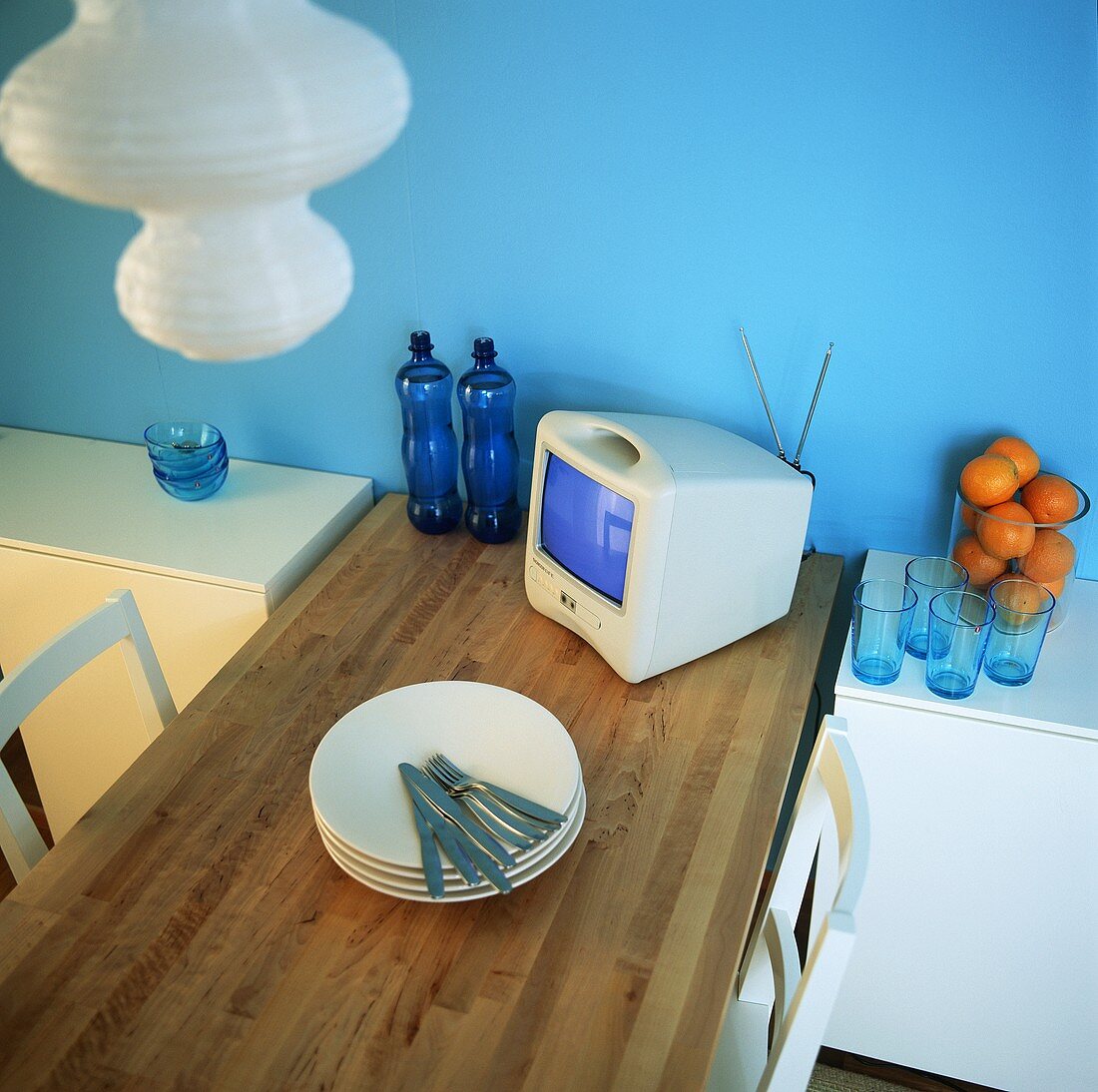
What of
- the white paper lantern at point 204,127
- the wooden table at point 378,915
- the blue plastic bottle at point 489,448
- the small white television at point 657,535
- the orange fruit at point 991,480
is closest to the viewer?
the white paper lantern at point 204,127

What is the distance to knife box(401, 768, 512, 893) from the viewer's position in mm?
1171

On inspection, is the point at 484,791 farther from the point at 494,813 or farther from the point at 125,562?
the point at 125,562

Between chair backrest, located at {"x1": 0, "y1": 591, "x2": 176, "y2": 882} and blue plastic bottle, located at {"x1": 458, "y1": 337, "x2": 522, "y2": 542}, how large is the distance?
0.59 m

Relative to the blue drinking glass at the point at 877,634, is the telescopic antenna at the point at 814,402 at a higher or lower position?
higher

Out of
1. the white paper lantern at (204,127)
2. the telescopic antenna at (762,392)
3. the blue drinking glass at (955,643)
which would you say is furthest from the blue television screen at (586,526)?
the white paper lantern at (204,127)

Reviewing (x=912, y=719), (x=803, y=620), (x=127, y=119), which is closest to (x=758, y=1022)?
(x=912, y=719)

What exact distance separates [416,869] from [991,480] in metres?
0.96

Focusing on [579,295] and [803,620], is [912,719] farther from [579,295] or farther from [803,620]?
[579,295]

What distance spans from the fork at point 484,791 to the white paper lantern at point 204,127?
0.67m

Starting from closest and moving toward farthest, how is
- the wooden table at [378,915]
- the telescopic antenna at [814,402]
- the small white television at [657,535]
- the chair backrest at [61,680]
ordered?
the wooden table at [378,915] < the chair backrest at [61,680] < the small white television at [657,535] < the telescopic antenna at [814,402]

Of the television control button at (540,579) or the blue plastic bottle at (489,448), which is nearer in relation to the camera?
the television control button at (540,579)

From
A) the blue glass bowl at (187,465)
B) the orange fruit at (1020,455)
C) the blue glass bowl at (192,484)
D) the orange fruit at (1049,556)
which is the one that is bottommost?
the blue glass bowl at (192,484)

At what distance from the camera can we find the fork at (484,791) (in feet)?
4.10

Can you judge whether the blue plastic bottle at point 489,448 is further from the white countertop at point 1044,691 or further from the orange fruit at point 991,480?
the orange fruit at point 991,480
